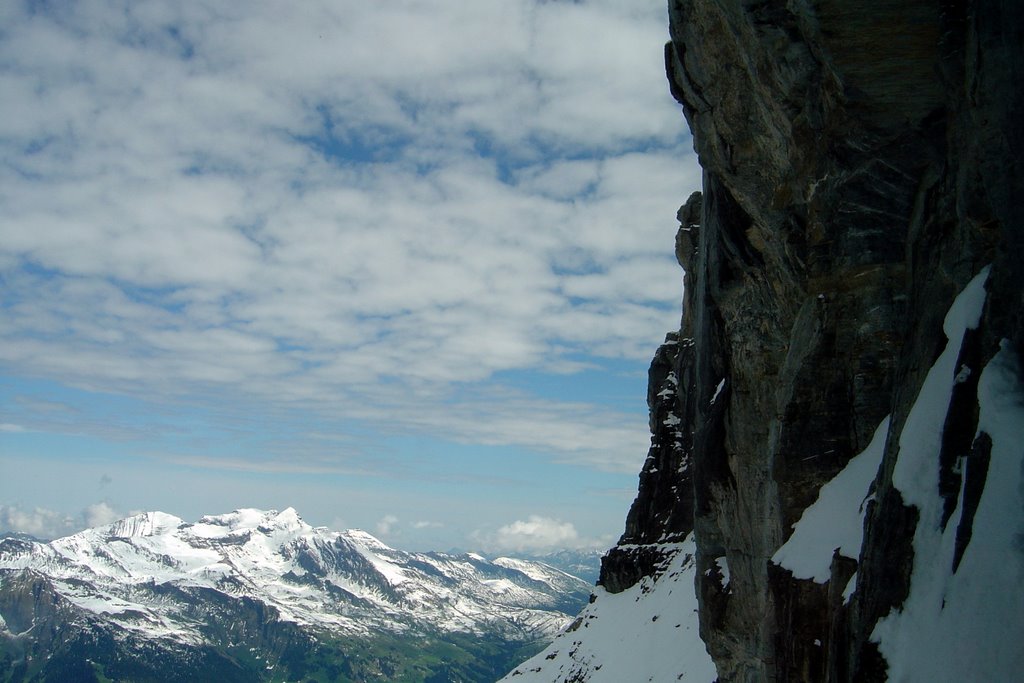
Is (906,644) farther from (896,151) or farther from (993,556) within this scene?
(896,151)

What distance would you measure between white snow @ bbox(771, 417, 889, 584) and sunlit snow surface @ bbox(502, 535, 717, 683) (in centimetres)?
1367

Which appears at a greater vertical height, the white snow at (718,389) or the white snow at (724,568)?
the white snow at (718,389)

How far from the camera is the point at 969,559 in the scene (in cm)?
1012

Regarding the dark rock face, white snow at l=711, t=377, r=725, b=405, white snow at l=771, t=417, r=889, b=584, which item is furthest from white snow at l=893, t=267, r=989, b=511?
white snow at l=711, t=377, r=725, b=405

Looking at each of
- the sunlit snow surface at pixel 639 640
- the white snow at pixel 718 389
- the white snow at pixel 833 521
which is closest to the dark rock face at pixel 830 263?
the white snow at pixel 718 389

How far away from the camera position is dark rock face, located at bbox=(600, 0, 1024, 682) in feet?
38.6

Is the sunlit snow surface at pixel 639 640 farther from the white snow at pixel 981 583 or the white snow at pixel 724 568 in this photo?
the white snow at pixel 981 583

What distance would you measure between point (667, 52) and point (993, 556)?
1989 cm

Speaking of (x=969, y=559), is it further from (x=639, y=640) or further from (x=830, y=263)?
(x=639, y=640)

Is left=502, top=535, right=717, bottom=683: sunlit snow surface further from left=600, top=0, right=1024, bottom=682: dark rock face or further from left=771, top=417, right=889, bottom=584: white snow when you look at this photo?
left=771, top=417, right=889, bottom=584: white snow

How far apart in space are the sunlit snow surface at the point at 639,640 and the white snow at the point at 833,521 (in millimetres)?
13669

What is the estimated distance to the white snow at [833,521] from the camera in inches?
646

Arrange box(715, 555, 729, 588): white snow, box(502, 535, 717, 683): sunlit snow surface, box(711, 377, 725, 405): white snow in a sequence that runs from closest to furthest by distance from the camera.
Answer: box(711, 377, 725, 405): white snow
box(715, 555, 729, 588): white snow
box(502, 535, 717, 683): sunlit snow surface

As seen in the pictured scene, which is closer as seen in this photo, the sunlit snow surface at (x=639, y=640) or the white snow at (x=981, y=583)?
the white snow at (x=981, y=583)
